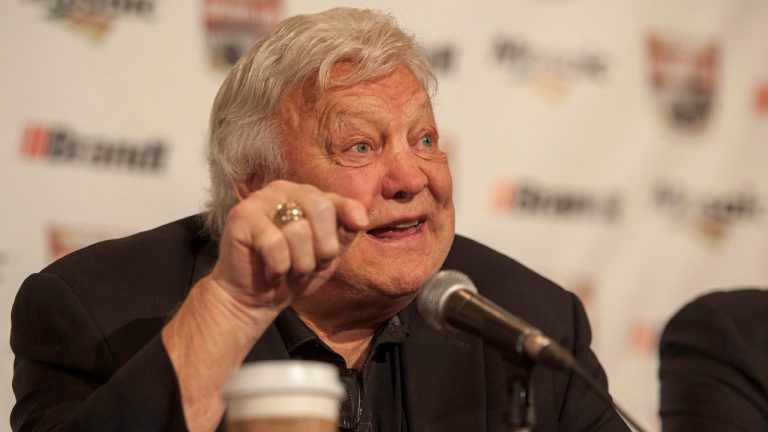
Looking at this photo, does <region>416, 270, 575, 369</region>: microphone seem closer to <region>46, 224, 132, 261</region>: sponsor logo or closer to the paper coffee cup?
the paper coffee cup

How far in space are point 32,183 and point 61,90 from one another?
0.27 meters

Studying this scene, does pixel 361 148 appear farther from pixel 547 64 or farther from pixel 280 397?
pixel 547 64

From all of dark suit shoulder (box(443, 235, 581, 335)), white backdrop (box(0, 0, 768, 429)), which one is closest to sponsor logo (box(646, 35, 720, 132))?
white backdrop (box(0, 0, 768, 429))

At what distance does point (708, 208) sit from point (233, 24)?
1.79 m

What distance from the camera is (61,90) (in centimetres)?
302

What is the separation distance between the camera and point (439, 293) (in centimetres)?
171

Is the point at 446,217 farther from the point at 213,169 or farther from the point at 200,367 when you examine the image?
the point at 200,367

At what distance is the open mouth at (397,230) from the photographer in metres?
2.32

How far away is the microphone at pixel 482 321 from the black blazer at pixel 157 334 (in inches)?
16.1

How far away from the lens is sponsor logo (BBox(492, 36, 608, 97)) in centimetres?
358

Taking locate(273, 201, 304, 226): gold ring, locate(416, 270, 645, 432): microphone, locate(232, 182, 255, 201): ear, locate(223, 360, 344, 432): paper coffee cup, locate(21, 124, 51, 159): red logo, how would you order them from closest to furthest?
locate(223, 360, 344, 432): paper coffee cup < locate(416, 270, 645, 432): microphone < locate(273, 201, 304, 226): gold ring < locate(232, 182, 255, 201): ear < locate(21, 124, 51, 159): red logo

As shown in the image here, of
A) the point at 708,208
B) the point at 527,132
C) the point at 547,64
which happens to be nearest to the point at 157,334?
the point at 527,132

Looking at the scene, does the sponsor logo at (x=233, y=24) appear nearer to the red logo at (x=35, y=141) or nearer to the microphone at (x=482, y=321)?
the red logo at (x=35, y=141)

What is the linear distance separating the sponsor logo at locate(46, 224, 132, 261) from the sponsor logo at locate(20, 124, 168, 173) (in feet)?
0.59
